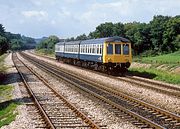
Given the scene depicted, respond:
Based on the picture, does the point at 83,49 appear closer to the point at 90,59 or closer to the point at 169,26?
the point at 90,59

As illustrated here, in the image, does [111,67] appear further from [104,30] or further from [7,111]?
[104,30]

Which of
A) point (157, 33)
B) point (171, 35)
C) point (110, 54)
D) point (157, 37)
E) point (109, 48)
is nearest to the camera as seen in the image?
point (110, 54)

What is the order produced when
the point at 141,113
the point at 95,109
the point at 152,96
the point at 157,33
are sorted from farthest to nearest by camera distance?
the point at 157,33
the point at 152,96
the point at 95,109
the point at 141,113

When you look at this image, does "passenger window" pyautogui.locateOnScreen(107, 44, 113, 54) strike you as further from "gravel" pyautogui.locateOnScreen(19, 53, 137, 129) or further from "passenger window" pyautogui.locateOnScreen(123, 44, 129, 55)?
"gravel" pyautogui.locateOnScreen(19, 53, 137, 129)

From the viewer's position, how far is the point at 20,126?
14.1 m

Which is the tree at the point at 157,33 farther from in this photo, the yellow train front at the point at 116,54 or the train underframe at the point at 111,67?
the yellow train front at the point at 116,54

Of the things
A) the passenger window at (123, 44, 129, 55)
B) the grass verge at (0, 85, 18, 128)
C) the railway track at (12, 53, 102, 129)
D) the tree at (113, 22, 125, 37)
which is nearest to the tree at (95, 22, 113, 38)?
the tree at (113, 22, 125, 37)

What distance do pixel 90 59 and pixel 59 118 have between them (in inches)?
969

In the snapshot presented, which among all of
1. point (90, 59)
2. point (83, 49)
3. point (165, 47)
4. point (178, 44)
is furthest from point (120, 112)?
point (165, 47)

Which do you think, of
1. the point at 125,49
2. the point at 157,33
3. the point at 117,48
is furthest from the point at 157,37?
the point at 117,48

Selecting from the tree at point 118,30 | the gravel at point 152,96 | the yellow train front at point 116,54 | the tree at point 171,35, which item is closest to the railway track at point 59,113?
the gravel at point 152,96

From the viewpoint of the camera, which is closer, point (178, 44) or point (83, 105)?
point (83, 105)

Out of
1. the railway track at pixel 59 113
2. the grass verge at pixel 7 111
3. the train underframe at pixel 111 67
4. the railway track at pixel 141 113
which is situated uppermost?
the train underframe at pixel 111 67

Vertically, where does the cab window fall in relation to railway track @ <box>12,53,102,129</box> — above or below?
above
